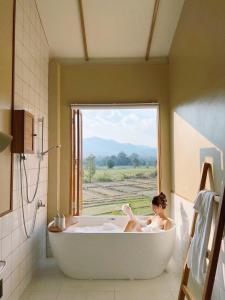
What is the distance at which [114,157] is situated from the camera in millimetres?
4398

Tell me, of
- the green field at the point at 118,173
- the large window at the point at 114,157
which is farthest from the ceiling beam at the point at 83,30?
the green field at the point at 118,173

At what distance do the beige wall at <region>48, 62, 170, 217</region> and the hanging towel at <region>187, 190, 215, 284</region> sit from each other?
6.76 feet

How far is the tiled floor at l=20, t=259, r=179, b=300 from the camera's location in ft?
9.45

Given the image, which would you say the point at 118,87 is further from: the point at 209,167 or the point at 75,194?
the point at 209,167

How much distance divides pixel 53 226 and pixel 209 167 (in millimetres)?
2001

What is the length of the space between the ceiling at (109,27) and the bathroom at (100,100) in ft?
0.04

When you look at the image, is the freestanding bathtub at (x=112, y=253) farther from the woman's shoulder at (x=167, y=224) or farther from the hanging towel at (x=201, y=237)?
the hanging towel at (x=201, y=237)

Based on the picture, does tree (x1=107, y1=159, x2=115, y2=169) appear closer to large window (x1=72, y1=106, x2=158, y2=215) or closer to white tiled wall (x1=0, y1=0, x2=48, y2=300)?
large window (x1=72, y1=106, x2=158, y2=215)

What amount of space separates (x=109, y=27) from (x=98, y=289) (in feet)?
10.3

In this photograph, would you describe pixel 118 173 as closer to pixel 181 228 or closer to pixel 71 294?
pixel 181 228

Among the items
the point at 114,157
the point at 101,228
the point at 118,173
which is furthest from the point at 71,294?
the point at 114,157

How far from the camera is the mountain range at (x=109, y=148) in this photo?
435 cm

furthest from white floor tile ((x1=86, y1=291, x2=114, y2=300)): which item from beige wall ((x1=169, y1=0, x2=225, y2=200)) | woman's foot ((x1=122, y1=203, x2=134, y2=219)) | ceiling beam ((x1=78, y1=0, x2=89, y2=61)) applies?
ceiling beam ((x1=78, y1=0, x2=89, y2=61))

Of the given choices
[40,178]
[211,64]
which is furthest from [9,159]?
[211,64]
